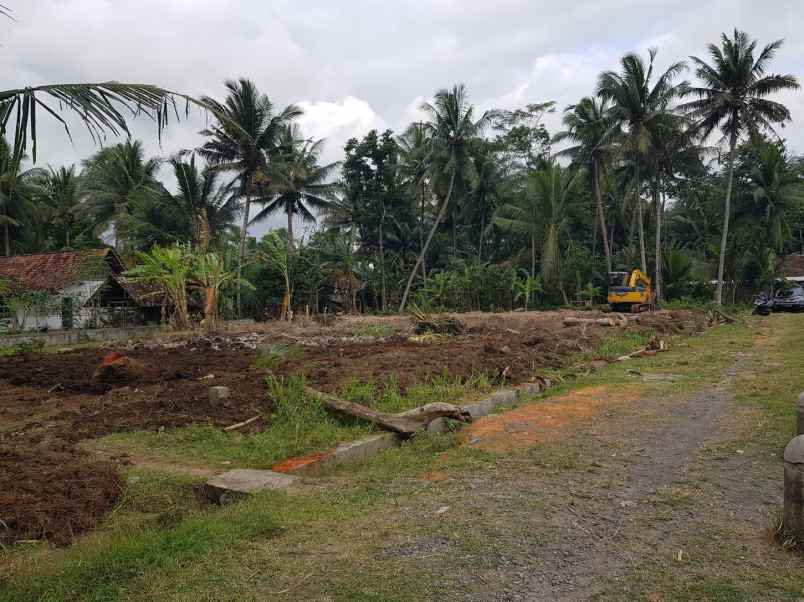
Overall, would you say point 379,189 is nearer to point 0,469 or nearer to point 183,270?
point 183,270

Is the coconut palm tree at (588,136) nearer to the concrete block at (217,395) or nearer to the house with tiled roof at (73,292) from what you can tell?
the house with tiled roof at (73,292)

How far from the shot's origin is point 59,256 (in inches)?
1003

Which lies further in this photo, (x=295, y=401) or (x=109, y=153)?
(x=109, y=153)

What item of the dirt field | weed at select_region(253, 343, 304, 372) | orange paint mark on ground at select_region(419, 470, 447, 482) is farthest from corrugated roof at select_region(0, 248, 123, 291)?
orange paint mark on ground at select_region(419, 470, 447, 482)

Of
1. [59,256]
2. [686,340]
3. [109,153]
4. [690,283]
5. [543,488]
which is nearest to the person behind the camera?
[543,488]

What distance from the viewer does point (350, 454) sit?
18.5 ft

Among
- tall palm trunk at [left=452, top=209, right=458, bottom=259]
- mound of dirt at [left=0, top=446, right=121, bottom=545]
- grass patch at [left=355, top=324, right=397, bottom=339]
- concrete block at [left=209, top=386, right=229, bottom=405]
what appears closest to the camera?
mound of dirt at [left=0, top=446, right=121, bottom=545]

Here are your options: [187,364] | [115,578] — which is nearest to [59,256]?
[187,364]

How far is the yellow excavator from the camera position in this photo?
25.5 metres

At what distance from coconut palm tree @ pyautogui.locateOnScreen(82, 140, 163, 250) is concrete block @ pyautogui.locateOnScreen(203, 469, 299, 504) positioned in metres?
32.2

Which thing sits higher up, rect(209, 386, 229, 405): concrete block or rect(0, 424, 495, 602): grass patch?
rect(209, 386, 229, 405): concrete block

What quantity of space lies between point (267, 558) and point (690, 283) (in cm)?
3453

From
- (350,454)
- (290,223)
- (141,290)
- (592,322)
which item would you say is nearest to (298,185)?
(290,223)

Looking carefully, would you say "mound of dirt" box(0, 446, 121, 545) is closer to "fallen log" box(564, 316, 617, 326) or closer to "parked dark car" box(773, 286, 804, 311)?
"fallen log" box(564, 316, 617, 326)
